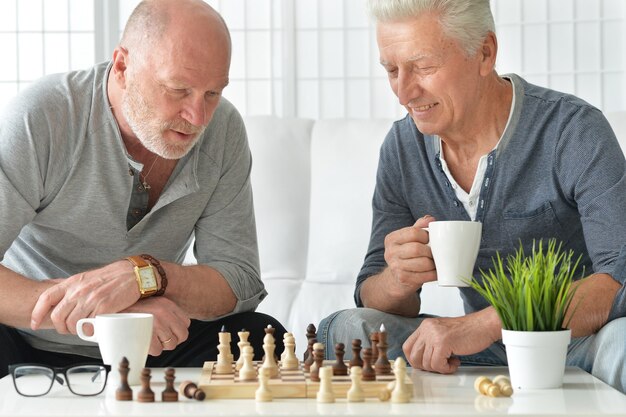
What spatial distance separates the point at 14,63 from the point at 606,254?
293 cm

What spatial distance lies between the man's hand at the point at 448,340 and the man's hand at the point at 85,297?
56cm

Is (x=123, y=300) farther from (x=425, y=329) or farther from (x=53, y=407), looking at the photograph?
(x=425, y=329)

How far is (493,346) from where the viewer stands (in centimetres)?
207

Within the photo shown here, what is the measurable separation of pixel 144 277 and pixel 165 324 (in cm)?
13

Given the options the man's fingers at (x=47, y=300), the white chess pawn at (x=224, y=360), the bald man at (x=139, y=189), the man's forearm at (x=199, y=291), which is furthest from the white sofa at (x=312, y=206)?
the white chess pawn at (x=224, y=360)

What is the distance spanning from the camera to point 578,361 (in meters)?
1.87

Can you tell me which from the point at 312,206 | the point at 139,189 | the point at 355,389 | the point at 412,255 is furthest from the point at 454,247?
the point at 312,206

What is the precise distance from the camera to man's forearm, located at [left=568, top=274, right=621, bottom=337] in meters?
1.80

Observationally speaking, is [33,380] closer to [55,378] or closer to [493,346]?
[55,378]

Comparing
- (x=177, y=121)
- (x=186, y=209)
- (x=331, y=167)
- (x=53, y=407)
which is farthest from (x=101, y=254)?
(x=331, y=167)

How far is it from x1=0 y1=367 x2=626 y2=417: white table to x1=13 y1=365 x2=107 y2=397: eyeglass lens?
0.02 metres

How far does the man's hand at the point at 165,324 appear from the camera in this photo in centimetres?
181

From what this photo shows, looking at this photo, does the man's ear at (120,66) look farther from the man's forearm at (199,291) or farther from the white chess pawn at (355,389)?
the white chess pawn at (355,389)

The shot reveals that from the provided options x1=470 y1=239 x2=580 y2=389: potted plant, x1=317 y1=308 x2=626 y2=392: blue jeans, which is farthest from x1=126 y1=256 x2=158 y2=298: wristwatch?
x1=470 y1=239 x2=580 y2=389: potted plant
